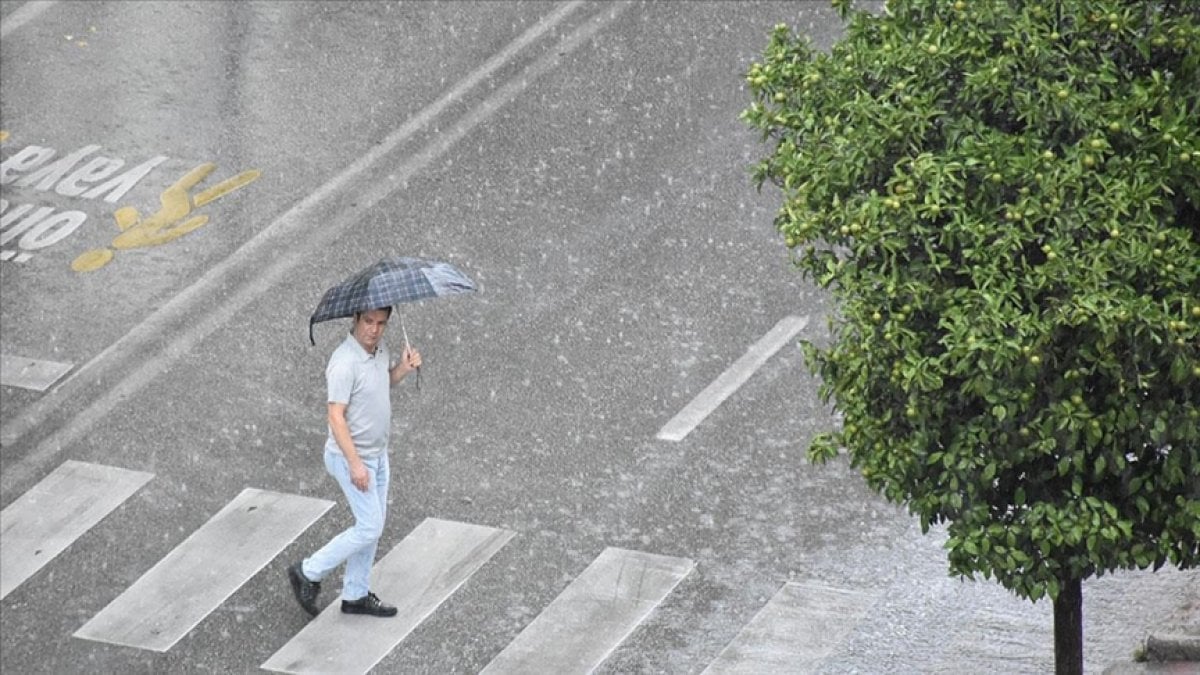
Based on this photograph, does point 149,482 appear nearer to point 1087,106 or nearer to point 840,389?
point 840,389

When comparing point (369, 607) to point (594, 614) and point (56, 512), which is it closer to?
point (594, 614)

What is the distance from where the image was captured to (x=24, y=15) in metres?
18.9

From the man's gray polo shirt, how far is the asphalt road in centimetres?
101

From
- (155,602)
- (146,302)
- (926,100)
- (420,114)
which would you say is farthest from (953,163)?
(420,114)

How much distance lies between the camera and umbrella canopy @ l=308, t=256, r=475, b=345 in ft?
36.3

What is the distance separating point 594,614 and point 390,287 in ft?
6.35

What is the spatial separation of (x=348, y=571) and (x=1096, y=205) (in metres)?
5.01

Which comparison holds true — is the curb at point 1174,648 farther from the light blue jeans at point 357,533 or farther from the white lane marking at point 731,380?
the light blue jeans at point 357,533

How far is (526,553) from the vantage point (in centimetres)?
1212

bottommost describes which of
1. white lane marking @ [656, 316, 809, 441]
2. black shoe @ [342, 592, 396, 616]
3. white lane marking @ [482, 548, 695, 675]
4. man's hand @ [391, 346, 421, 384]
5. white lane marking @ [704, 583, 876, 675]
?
white lane marking @ [704, 583, 876, 675]

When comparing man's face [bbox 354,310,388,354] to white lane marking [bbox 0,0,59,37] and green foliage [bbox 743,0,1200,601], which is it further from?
white lane marking [bbox 0,0,59,37]

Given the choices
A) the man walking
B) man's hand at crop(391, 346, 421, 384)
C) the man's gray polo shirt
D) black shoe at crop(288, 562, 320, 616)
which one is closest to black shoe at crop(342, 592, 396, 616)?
the man walking

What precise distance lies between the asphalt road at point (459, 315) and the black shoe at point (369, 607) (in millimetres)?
236

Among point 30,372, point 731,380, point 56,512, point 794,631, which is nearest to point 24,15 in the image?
point 30,372
